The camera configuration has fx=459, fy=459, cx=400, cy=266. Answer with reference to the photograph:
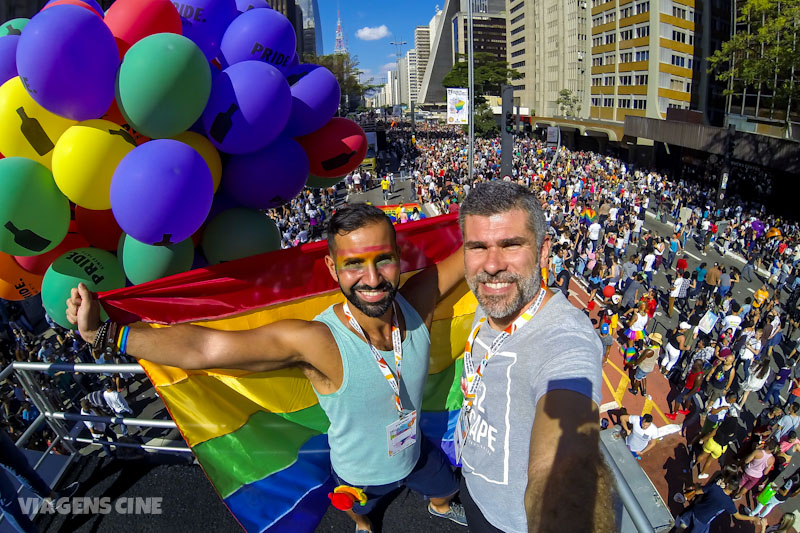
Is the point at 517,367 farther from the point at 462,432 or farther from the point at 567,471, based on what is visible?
the point at 462,432

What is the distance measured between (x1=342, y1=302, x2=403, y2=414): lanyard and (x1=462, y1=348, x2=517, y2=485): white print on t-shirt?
454 mm

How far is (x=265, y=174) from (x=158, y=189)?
1.01 m

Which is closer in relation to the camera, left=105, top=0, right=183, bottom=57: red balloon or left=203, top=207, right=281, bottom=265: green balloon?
left=105, top=0, right=183, bottom=57: red balloon

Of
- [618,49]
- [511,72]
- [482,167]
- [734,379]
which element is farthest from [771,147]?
[511,72]

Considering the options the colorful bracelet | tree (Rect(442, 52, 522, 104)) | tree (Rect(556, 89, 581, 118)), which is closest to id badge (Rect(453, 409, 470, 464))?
the colorful bracelet

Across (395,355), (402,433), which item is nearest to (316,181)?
(395,355)

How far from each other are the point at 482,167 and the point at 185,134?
30019 mm

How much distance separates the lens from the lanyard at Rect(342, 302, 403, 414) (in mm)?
2408

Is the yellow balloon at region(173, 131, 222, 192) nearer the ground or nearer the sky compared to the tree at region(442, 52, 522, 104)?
nearer the ground

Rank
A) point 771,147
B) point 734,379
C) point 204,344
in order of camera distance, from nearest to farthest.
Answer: point 204,344 → point 734,379 → point 771,147

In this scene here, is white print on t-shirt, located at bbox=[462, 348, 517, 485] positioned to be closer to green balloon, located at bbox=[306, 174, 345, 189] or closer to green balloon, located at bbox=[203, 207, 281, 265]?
green balloon, located at bbox=[203, 207, 281, 265]

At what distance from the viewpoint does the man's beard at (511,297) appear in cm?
194

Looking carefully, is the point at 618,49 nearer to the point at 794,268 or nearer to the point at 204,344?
the point at 794,268

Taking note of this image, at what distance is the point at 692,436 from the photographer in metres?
8.04
